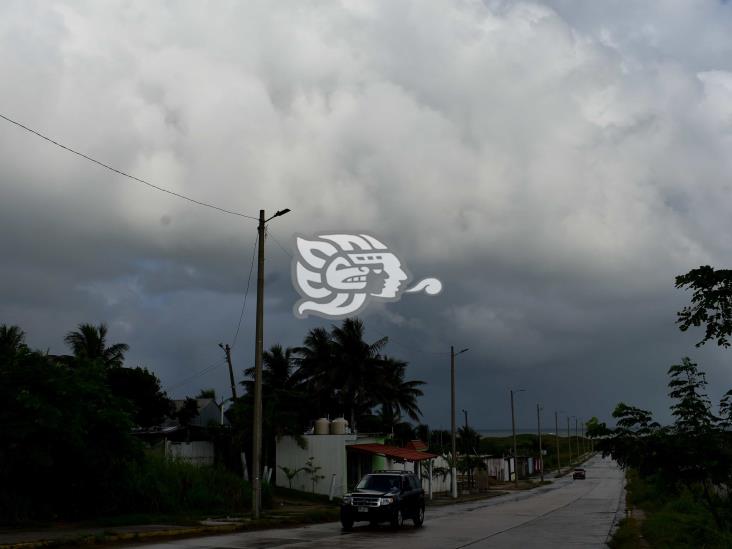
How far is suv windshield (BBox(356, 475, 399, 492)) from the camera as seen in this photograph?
80.3ft

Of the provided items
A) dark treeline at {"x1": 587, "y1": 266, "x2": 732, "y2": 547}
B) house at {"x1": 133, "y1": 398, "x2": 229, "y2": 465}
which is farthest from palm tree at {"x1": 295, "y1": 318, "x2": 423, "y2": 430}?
dark treeline at {"x1": 587, "y1": 266, "x2": 732, "y2": 547}

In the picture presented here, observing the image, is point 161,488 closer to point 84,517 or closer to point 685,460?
point 84,517

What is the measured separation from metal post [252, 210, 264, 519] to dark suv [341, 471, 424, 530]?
270 cm

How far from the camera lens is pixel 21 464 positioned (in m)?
19.8

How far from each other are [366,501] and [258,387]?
15.9 feet

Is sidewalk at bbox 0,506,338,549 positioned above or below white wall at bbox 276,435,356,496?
below

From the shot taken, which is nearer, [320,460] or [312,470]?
[312,470]

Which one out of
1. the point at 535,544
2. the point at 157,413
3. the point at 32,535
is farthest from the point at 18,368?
the point at 157,413

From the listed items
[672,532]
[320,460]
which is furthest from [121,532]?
[320,460]

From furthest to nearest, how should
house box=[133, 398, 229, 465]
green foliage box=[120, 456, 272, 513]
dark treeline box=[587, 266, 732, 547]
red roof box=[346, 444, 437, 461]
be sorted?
red roof box=[346, 444, 437, 461] < house box=[133, 398, 229, 465] < green foliage box=[120, 456, 272, 513] < dark treeline box=[587, 266, 732, 547]

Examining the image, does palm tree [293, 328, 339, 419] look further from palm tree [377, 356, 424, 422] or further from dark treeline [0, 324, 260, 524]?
dark treeline [0, 324, 260, 524]

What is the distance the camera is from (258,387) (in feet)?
82.4

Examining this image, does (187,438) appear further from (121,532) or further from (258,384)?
(121,532)

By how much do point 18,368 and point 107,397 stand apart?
3129mm
